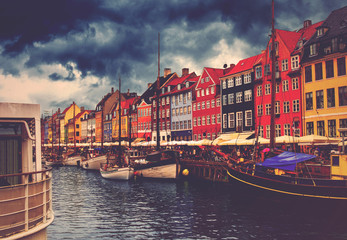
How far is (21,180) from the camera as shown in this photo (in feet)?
46.2

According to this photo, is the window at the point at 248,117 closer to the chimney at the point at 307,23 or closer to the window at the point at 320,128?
the window at the point at 320,128

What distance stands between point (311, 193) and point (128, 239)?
13.2m

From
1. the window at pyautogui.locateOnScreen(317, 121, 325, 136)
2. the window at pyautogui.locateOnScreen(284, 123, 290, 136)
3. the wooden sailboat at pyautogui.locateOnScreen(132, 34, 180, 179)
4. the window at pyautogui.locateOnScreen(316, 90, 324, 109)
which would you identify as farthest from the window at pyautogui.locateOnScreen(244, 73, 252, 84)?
the wooden sailboat at pyautogui.locateOnScreen(132, 34, 180, 179)

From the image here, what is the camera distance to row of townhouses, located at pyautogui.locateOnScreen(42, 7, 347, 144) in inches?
1906

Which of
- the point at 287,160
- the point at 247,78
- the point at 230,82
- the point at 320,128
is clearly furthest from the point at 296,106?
the point at 287,160

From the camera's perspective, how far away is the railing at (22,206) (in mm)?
10578

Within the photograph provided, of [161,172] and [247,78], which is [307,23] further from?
[161,172]

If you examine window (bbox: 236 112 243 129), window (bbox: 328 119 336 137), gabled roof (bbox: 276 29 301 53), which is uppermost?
gabled roof (bbox: 276 29 301 53)

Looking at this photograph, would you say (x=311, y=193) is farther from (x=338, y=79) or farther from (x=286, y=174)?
(x=338, y=79)

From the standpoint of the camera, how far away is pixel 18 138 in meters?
13.5

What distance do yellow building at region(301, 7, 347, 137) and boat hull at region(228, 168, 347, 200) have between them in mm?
16674

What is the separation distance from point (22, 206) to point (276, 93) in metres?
50.7

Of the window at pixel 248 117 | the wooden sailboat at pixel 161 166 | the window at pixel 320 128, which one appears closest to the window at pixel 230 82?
the window at pixel 248 117

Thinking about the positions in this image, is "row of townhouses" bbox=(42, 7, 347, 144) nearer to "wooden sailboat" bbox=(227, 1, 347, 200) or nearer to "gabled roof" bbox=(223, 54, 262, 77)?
"gabled roof" bbox=(223, 54, 262, 77)
